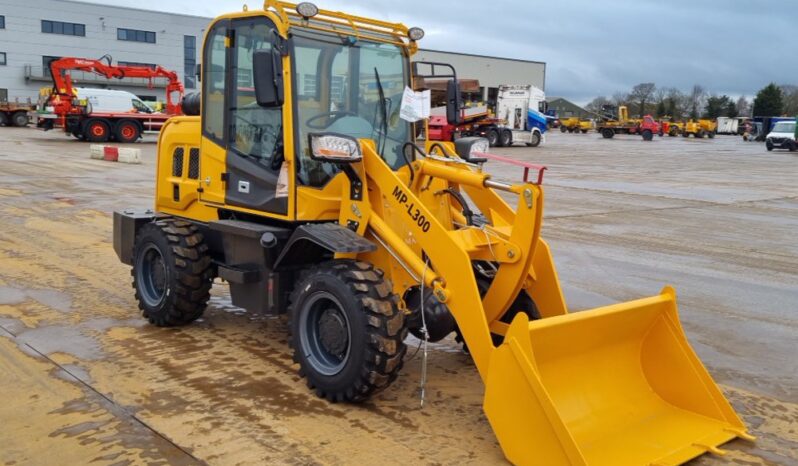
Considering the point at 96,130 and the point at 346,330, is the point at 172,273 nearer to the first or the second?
the point at 346,330

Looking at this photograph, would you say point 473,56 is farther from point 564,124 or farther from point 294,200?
point 294,200

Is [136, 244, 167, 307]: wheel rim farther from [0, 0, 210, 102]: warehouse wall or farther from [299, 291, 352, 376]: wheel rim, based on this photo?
[0, 0, 210, 102]: warehouse wall

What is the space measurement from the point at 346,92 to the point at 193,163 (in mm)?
1698

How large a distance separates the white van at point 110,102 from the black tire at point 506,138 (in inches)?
726

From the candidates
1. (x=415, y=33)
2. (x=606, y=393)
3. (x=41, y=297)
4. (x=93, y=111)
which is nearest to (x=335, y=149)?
(x=415, y=33)

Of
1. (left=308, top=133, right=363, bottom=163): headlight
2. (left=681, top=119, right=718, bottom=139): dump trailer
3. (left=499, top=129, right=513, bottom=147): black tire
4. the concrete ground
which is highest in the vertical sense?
(left=681, top=119, right=718, bottom=139): dump trailer

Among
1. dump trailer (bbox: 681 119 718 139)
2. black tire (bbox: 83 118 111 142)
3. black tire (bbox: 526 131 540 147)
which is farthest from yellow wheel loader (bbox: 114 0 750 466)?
dump trailer (bbox: 681 119 718 139)

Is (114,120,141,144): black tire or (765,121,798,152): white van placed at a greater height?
(765,121,798,152): white van

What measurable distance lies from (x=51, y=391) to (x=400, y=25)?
3.72 m

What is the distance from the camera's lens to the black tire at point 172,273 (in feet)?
19.6

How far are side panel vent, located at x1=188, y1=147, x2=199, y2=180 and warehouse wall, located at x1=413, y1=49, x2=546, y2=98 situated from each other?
74.8 m

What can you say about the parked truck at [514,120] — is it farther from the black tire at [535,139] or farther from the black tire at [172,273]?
the black tire at [172,273]

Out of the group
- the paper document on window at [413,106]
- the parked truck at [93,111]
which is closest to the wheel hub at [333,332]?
the paper document on window at [413,106]

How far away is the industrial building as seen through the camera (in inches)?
2378
